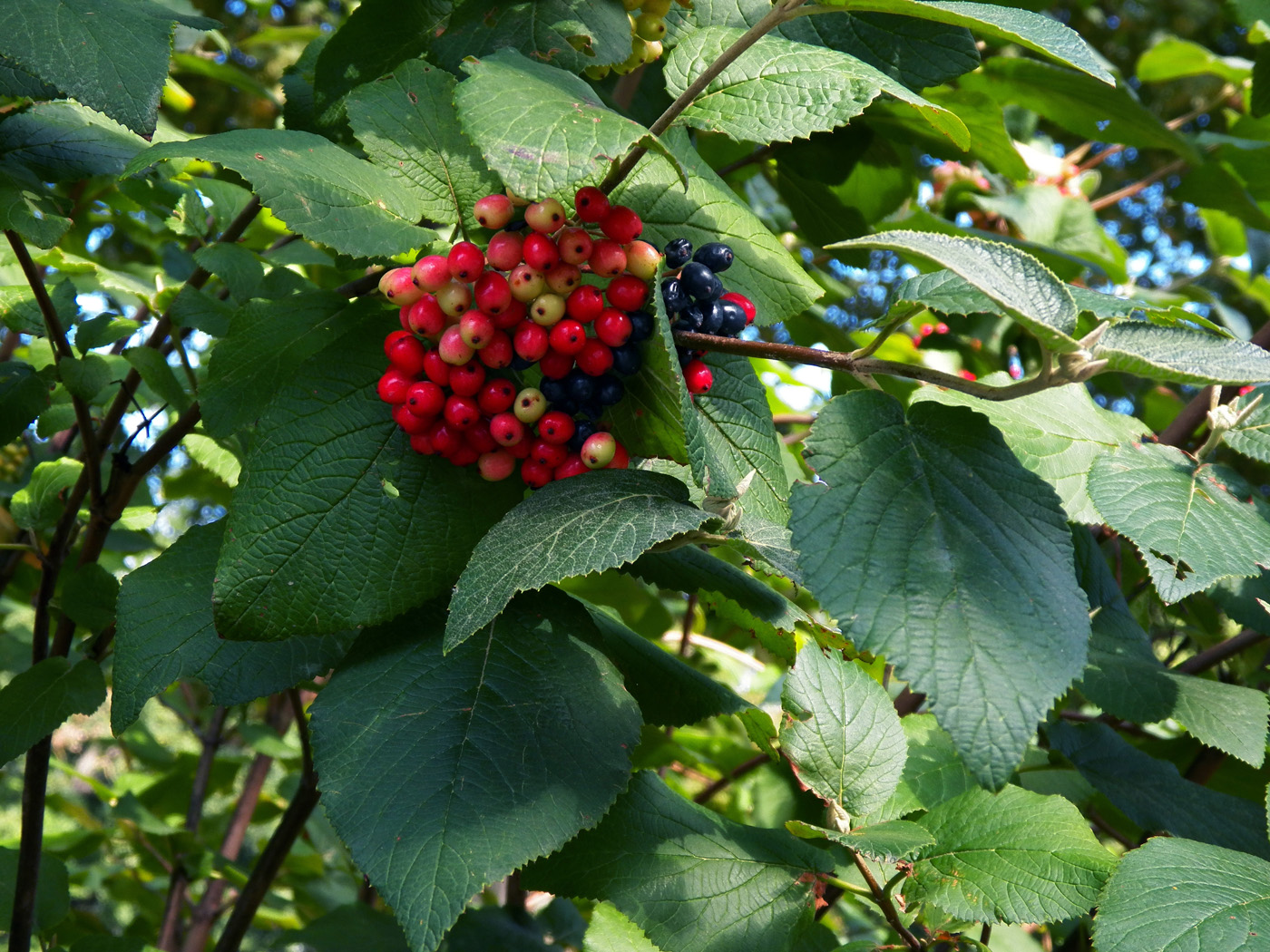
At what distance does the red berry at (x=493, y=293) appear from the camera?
733mm

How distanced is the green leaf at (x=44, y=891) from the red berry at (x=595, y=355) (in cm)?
98

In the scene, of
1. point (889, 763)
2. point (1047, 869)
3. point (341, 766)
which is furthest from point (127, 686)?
point (1047, 869)

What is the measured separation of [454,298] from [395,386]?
0.28 feet

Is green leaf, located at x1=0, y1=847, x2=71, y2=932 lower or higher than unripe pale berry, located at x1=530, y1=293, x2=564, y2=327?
lower

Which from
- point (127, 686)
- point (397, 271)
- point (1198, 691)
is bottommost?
point (1198, 691)

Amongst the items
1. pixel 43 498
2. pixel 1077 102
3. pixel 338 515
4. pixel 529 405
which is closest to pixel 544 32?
pixel 529 405

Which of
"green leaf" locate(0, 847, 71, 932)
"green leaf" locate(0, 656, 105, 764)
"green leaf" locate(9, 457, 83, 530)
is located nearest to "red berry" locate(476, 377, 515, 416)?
"green leaf" locate(0, 656, 105, 764)

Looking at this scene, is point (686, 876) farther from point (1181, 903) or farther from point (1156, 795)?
point (1156, 795)

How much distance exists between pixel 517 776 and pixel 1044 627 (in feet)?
1.22

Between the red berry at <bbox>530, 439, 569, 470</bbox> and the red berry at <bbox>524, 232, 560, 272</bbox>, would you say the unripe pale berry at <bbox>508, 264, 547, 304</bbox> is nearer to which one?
the red berry at <bbox>524, 232, 560, 272</bbox>

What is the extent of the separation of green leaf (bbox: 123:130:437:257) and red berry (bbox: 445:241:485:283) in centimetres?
4

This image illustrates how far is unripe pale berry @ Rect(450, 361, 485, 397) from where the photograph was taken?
0.75 meters

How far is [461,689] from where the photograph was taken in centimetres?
75

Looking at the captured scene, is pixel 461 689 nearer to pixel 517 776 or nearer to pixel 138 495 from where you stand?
pixel 517 776
